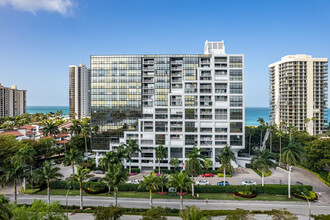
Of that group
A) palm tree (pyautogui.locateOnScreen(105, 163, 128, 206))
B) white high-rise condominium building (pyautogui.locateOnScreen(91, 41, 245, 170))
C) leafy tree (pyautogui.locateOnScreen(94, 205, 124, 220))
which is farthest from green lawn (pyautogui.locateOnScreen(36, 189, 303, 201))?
white high-rise condominium building (pyautogui.locateOnScreen(91, 41, 245, 170))

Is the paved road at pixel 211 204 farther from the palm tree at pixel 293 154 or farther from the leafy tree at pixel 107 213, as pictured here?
the leafy tree at pixel 107 213

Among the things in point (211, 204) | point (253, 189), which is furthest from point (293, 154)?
point (211, 204)

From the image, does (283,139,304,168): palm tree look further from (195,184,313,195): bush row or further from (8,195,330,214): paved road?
(8,195,330,214): paved road

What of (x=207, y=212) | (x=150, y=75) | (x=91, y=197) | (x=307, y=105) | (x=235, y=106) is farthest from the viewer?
(x=307, y=105)

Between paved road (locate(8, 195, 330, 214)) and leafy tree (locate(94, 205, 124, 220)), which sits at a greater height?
leafy tree (locate(94, 205, 124, 220))

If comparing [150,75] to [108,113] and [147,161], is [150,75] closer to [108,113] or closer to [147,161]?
[108,113]

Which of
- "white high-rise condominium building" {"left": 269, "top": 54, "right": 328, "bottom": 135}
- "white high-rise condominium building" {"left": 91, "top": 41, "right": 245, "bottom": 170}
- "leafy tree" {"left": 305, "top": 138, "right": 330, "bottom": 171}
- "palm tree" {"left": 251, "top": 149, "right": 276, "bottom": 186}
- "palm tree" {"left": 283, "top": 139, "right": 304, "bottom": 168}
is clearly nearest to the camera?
"palm tree" {"left": 283, "top": 139, "right": 304, "bottom": 168}

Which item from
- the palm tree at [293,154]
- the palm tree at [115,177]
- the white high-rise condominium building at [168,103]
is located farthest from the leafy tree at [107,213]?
the palm tree at [293,154]

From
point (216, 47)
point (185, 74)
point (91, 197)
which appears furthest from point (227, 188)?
point (216, 47)
